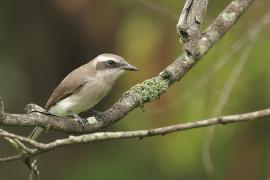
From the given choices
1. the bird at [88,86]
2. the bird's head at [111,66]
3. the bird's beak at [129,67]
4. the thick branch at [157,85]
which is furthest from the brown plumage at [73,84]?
the thick branch at [157,85]

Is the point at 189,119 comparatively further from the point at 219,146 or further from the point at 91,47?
the point at 91,47

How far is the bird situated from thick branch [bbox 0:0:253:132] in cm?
108

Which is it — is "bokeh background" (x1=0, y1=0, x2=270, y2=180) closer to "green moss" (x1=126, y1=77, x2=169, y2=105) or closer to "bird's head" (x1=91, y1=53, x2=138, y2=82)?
"bird's head" (x1=91, y1=53, x2=138, y2=82)

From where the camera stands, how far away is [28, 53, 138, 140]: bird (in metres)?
5.57

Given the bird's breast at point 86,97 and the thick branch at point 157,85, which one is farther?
the bird's breast at point 86,97

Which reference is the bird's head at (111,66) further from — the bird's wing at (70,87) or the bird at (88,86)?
the bird's wing at (70,87)

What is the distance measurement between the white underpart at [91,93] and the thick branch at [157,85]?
109 cm

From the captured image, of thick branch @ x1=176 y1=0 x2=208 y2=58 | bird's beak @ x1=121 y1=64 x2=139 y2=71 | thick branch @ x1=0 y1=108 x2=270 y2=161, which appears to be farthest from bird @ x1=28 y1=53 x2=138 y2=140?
thick branch @ x1=0 y1=108 x2=270 y2=161

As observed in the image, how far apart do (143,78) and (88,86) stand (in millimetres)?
1305

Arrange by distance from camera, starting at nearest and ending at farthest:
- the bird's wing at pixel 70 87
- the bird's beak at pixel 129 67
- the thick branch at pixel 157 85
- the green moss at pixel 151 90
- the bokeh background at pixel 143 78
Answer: the thick branch at pixel 157 85, the green moss at pixel 151 90, the bird's beak at pixel 129 67, the bird's wing at pixel 70 87, the bokeh background at pixel 143 78

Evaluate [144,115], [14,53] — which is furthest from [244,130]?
[14,53]

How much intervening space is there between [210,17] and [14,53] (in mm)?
3291

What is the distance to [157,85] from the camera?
4422mm

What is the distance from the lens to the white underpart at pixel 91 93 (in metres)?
5.57
